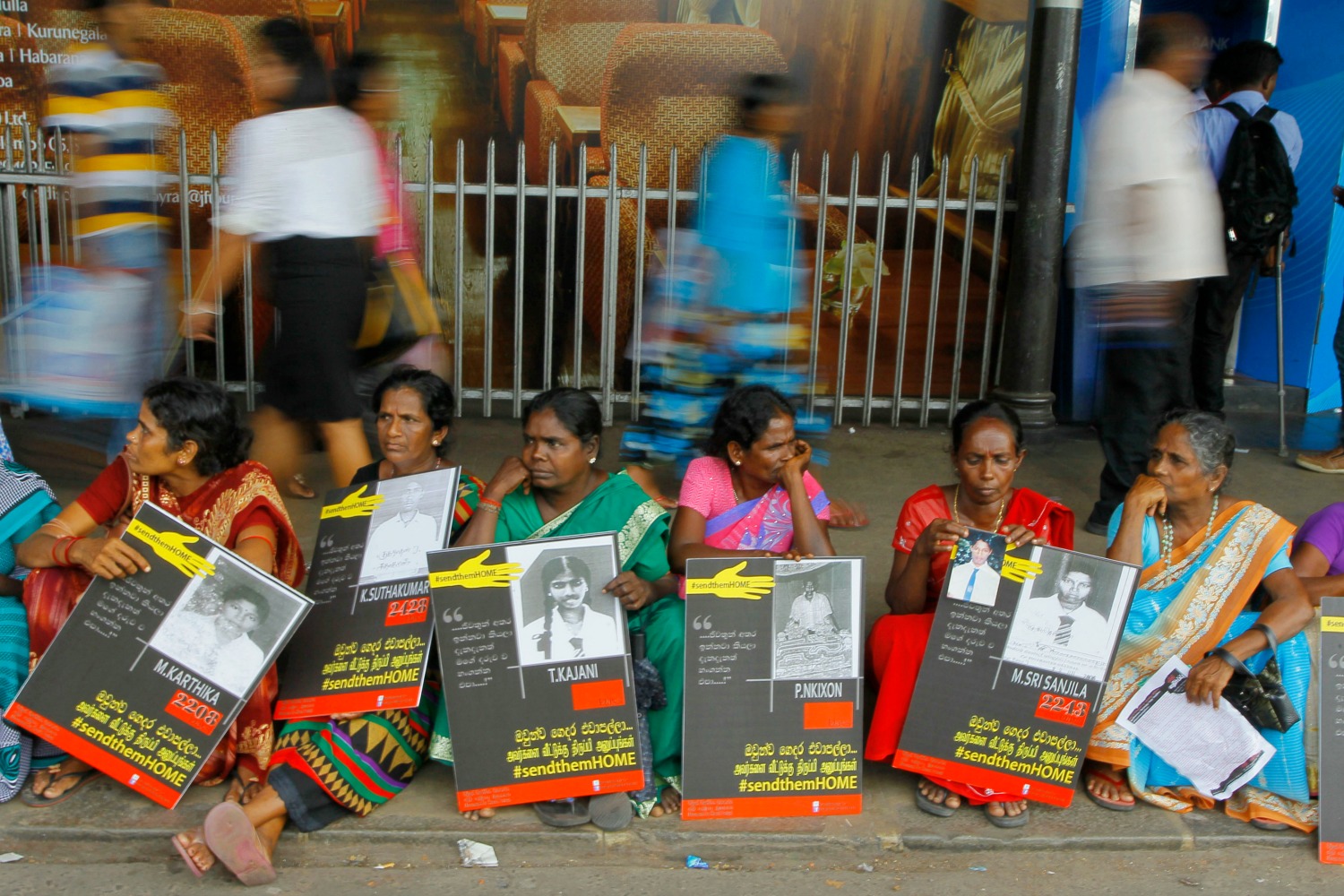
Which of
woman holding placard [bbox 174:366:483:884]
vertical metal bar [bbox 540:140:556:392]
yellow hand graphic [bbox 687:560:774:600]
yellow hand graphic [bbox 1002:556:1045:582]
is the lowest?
woman holding placard [bbox 174:366:483:884]

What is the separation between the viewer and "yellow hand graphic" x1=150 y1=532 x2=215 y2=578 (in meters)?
2.89

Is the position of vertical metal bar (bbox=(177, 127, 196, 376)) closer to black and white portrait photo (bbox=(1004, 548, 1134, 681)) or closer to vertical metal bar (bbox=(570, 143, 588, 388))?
vertical metal bar (bbox=(570, 143, 588, 388))

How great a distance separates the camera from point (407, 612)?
10.1ft

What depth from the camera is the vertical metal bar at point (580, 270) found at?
18.7ft

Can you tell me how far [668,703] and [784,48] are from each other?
171 inches

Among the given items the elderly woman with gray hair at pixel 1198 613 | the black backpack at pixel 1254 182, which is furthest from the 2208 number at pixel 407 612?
the black backpack at pixel 1254 182

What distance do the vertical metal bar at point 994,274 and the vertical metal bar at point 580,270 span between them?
1.90 metres

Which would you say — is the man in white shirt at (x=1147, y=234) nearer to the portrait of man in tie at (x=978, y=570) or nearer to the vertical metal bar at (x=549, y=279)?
the portrait of man in tie at (x=978, y=570)

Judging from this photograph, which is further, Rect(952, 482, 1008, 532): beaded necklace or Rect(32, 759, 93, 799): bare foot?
Rect(952, 482, 1008, 532): beaded necklace

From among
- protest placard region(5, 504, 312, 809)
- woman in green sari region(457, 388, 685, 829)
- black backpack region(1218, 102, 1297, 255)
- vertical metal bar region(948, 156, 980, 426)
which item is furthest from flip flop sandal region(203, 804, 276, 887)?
black backpack region(1218, 102, 1297, 255)

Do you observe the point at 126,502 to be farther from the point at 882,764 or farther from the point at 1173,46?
the point at 1173,46

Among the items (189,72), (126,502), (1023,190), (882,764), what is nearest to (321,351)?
(126,502)

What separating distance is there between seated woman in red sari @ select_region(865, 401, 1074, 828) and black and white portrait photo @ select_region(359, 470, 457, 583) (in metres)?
1.15

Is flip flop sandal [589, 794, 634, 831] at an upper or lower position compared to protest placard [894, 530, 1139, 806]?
lower
